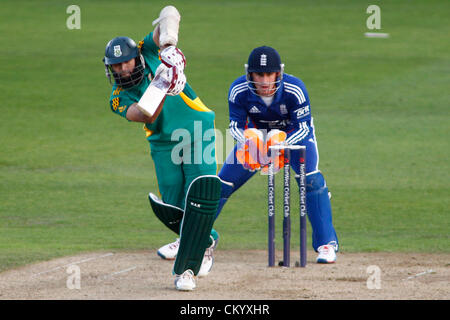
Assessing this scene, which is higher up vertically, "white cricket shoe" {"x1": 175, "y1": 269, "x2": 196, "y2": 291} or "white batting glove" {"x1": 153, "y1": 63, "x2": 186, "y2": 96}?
"white batting glove" {"x1": 153, "y1": 63, "x2": 186, "y2": 96}

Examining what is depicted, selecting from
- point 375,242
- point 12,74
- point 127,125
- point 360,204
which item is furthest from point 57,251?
point 12,74

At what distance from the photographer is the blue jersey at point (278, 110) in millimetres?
7336

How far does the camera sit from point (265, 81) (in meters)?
7.21

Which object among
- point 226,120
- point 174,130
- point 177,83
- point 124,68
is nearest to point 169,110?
point 174,130

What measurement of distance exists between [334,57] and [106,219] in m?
11.8

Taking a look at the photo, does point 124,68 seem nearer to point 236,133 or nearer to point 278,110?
point 236,133

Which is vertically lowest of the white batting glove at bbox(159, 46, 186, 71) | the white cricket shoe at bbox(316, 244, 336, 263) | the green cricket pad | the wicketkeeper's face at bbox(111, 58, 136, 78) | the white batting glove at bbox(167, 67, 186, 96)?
the white cricket shoe at bbox(316, 244, 336, 263)

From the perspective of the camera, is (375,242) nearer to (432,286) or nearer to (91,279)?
(432,286)

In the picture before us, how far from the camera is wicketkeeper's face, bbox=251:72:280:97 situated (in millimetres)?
7176

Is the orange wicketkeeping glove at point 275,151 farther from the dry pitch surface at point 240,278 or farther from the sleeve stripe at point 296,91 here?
the dry pitch surface at point 240,278

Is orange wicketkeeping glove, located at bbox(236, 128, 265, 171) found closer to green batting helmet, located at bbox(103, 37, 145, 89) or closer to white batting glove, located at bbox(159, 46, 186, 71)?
green batting helmet, located at bbox(103, 37, 145, 89)

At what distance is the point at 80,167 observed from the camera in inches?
482

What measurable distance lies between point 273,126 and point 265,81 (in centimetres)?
53

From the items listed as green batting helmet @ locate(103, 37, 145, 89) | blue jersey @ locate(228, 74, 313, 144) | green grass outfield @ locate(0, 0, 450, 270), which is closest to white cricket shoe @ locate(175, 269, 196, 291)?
green batting helmet @ locate(103, 37, 145, 89)
